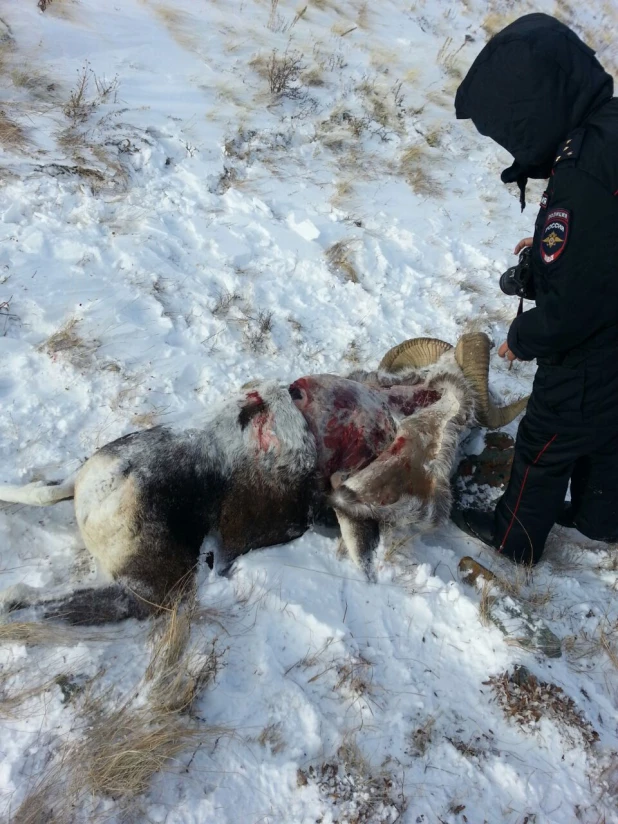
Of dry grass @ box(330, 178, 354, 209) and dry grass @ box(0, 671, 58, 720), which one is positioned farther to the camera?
dry grass @ box(330, 178, 354, 209)

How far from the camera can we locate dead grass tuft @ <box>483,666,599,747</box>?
2.65 metres

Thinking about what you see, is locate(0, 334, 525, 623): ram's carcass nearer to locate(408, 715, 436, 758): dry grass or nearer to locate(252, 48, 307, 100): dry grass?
locate(408, 715, 436, 758): dry grass

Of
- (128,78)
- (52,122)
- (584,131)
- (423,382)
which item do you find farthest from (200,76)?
(584,131)

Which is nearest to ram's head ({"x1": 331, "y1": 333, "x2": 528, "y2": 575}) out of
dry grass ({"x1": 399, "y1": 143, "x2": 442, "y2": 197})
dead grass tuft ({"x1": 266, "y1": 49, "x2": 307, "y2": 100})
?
dry grass ({"x1": 399, "y1": 143, "x2": 442, "y2": 197})

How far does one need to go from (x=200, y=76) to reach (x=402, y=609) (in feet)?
23.2

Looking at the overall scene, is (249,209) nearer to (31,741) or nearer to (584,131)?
(584,131)

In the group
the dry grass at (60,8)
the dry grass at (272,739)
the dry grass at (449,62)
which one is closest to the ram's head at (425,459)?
the dry grass at (272,739)

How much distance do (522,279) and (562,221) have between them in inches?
25.0

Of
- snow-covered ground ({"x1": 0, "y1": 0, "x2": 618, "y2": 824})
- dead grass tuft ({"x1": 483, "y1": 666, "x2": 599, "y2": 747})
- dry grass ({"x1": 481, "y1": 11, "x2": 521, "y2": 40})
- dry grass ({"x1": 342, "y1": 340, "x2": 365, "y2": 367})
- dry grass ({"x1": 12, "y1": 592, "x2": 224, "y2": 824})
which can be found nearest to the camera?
dry grass ({"x1": 12, "y1": 592, "x2": 224, "y2": 824})

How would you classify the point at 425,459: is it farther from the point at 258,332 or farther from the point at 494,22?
the point at 494,22

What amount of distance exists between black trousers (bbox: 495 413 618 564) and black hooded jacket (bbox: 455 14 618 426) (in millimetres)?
554

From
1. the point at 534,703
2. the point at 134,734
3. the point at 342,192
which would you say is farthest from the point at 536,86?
the point at 342,192

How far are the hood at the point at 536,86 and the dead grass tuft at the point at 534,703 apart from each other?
2.64 metres

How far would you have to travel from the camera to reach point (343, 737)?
2.48 m
